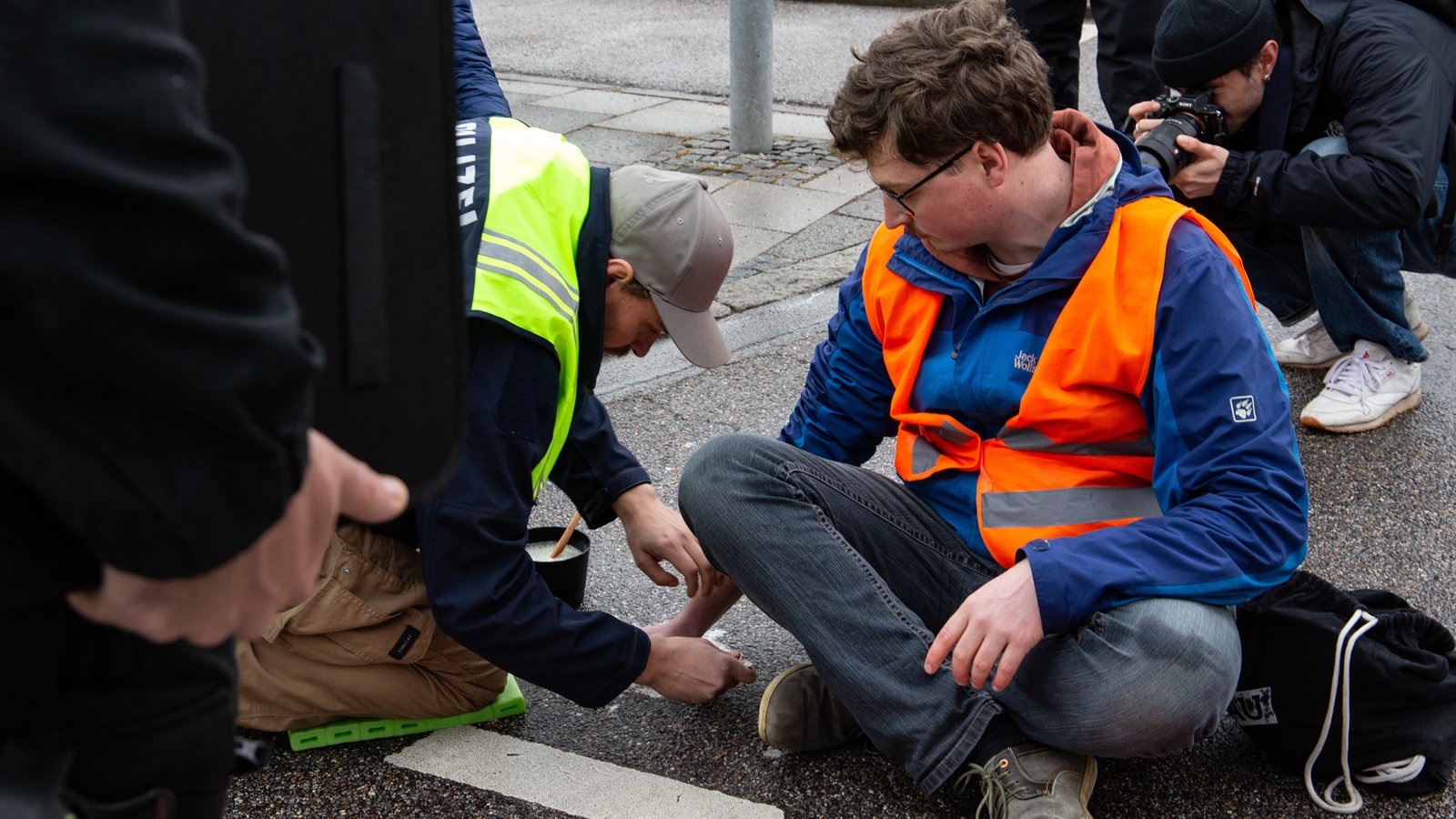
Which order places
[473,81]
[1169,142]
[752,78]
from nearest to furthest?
[473,81] → [1169,142] → [752,78]

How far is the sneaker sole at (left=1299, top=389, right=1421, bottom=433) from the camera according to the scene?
3.68 m

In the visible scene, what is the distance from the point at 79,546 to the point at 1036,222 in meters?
1.65

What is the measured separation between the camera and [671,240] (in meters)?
2.12

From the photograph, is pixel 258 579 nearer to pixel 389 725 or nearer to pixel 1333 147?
pixel 389 725

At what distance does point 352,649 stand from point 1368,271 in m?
2.87

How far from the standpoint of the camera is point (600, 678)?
219 centimetres

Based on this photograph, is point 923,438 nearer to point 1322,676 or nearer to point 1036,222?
point 1036,222

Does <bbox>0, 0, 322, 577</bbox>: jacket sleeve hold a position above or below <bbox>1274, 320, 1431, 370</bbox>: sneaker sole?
above

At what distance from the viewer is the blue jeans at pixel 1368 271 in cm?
361

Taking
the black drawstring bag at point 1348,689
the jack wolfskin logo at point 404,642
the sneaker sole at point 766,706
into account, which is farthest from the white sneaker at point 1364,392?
the jack wolfskin logo at point 404,642

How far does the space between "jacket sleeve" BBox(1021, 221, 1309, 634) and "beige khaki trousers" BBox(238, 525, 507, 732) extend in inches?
41.7

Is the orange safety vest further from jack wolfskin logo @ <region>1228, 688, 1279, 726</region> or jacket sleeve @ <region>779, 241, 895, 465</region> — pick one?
jack wolfskin logo @ <region>1228, 688, 1279, 726</region>

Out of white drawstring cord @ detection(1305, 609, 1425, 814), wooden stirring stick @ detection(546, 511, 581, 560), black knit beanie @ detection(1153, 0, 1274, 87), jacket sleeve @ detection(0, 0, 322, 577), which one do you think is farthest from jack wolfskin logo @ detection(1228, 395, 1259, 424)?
black knit beanie @ detection(1153, 0, 1274, 87)

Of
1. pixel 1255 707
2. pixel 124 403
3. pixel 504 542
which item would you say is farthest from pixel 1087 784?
pixel 124 403
